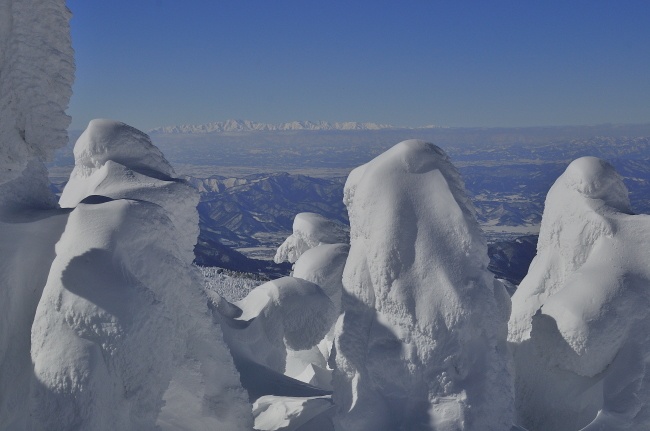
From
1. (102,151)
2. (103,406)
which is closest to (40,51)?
(102,151)

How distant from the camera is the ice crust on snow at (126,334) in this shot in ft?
15.1

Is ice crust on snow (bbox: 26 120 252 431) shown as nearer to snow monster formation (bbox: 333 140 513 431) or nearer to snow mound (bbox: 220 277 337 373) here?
snow monster formation (bbox: 333 140 513 431)

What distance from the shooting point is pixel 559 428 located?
22.7 feet

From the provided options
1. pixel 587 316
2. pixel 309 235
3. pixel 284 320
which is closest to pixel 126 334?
pixel 284 320

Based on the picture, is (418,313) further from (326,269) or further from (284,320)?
(326,269)

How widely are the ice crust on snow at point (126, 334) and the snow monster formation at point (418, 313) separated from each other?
1.39 meters

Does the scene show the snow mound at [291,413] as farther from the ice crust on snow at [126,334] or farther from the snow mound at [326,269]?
the snow mound at [326,269]

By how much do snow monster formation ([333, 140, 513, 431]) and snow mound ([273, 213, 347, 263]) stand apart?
472 cm

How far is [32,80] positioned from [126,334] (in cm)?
218

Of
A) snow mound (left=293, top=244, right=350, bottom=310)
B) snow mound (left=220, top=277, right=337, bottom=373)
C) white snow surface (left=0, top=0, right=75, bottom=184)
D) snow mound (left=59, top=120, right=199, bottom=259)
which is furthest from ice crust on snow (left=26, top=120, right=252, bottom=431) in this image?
snow mound (left=293, top=244, right=350, bottom=310)

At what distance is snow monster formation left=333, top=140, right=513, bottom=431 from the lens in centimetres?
584

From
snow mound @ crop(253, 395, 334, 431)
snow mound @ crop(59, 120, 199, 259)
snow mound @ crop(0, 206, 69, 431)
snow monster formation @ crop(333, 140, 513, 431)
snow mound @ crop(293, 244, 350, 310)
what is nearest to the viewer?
snow mound @ crop(0, 206, 69, 431)

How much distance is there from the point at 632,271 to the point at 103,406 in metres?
5.74

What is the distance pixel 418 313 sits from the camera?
5.93 meters
